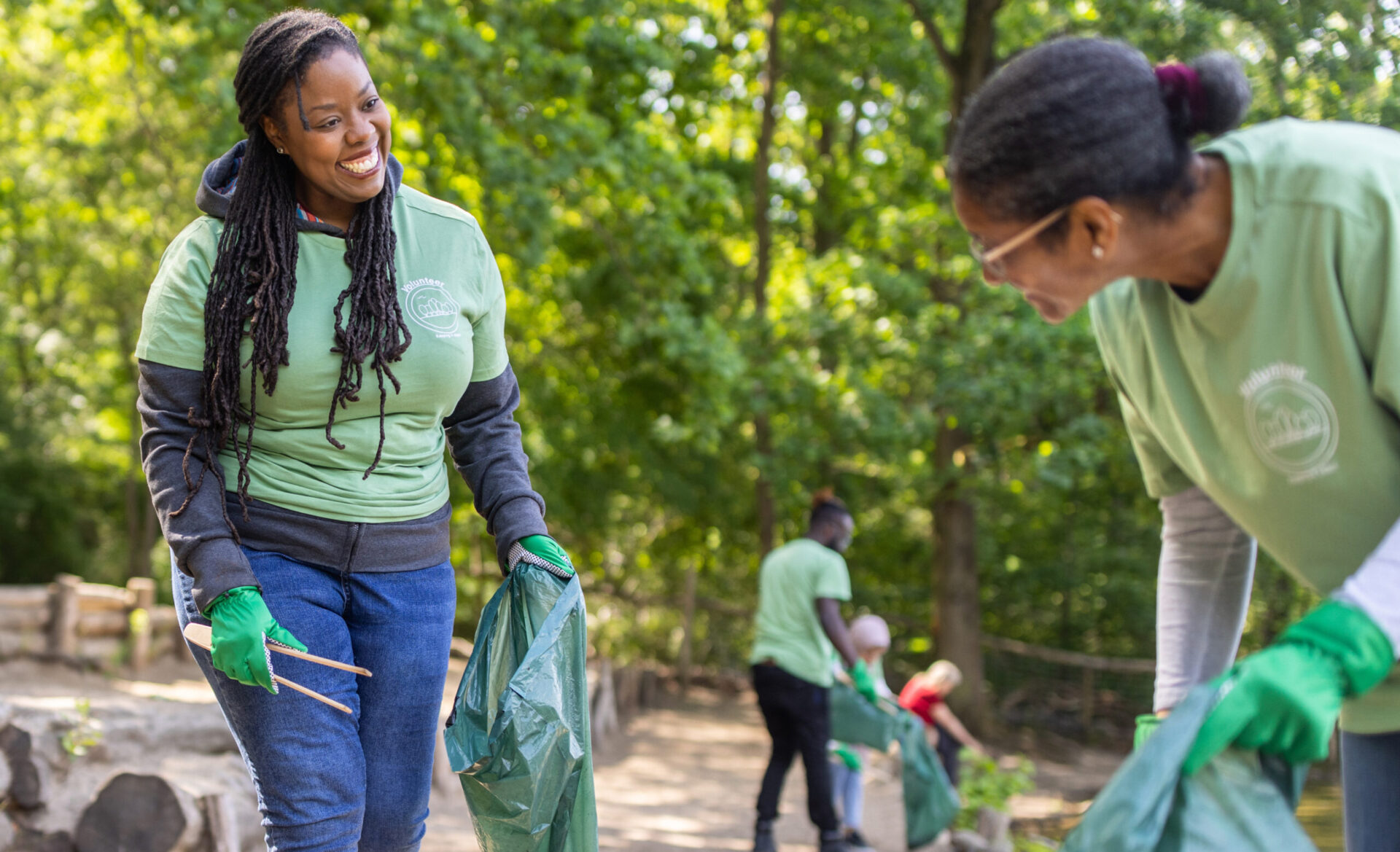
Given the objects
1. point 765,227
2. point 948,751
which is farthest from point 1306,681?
point 765,227

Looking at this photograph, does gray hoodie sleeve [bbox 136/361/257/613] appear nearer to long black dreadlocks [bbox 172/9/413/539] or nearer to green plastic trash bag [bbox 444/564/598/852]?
long black dreadlocks [bbox 172/9/413/539]

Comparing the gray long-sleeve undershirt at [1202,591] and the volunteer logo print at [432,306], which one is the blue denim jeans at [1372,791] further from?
the volunteer logo print at [432,306]

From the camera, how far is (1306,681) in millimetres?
1310

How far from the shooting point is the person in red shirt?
23.5 feet

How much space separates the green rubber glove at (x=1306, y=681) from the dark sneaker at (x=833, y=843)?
4.77 meters

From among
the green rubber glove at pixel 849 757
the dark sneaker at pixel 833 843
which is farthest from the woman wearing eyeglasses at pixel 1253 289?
the green rubber glove at pixel 849 757

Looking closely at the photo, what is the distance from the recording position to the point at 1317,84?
20.3 ft

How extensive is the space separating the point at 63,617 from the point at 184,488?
28.4 ft

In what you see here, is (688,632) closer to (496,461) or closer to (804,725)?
Result: (804,725)

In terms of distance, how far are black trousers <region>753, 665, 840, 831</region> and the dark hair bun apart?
4745 mm

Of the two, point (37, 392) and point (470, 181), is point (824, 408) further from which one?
point (37, 392)

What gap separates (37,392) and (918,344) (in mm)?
11299

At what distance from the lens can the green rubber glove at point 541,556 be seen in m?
2.40

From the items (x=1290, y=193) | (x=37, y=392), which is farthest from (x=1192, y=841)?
(x=37, y=392)
